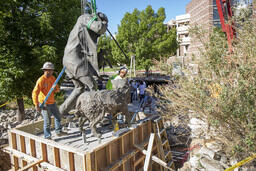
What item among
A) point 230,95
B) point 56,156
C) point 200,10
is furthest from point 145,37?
point 56,156

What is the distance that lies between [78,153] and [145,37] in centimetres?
1686

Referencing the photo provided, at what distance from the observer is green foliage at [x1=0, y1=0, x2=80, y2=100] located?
6699 mm

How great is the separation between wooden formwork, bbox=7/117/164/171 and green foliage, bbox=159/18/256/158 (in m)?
1.52

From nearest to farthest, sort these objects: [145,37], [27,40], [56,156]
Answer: [56,156] < [27,40] < [145,37]

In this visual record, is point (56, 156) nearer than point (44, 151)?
Yes

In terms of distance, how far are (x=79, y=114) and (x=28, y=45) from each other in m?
4.74

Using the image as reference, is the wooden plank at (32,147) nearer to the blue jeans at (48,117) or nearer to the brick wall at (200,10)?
the blue jeans at (48,117)

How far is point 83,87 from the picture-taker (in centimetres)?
481

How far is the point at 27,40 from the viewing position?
23.9 feet

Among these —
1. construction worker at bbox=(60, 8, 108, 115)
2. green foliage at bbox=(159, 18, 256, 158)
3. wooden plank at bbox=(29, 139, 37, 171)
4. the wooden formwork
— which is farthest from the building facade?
wooden plank at bbox=(29, 139, 37, 171)

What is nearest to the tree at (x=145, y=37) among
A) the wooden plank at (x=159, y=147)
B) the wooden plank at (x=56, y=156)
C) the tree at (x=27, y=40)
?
the tree at (x=27, y=40)

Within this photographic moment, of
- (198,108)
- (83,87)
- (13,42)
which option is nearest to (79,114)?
(83,87)

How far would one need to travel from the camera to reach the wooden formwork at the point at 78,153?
3424mm

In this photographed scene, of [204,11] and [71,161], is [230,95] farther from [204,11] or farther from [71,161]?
[204,11]
